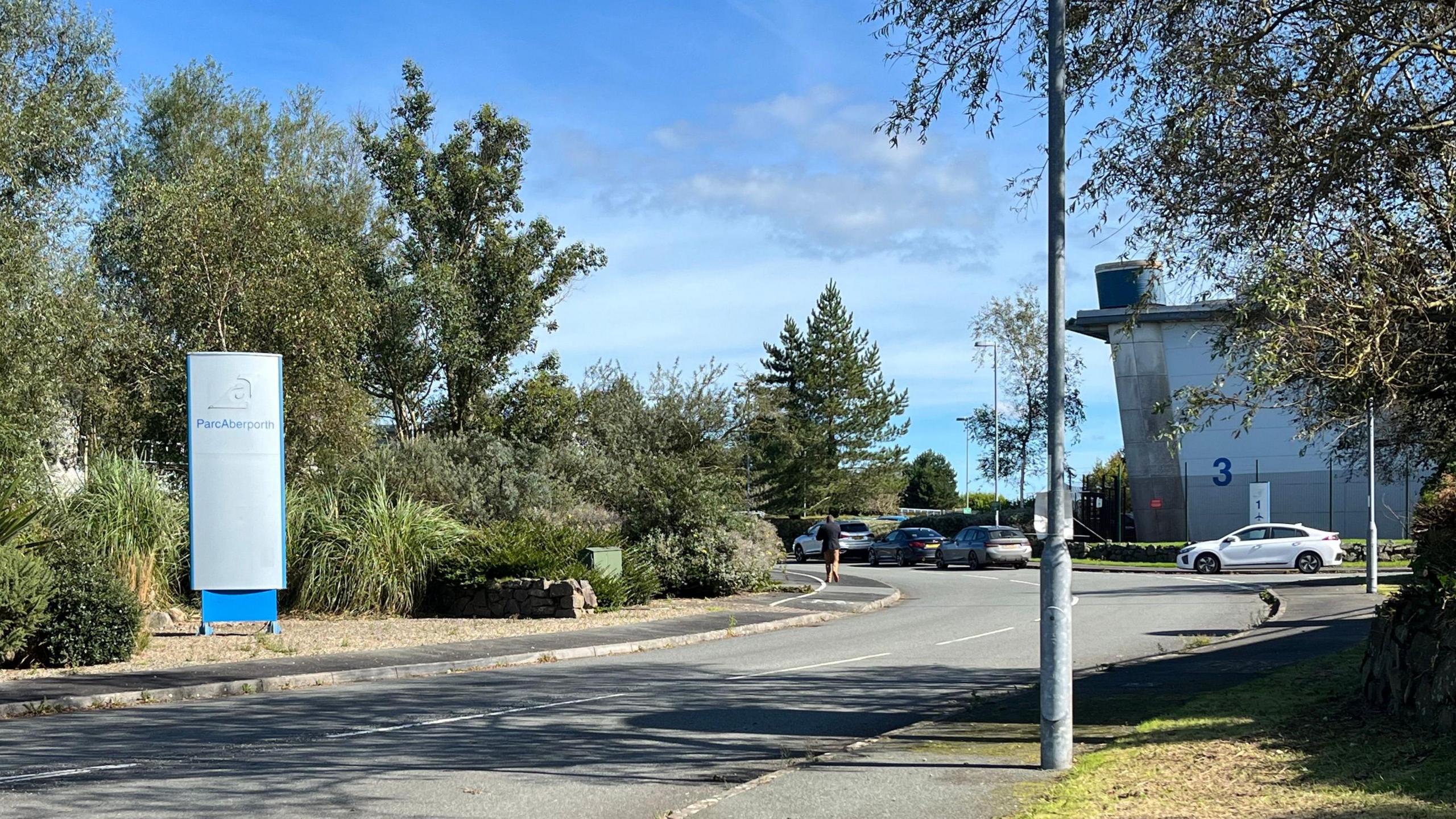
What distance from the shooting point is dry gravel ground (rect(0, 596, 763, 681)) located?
15.1 metres

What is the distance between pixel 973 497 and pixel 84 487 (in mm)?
99265

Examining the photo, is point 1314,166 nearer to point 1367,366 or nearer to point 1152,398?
point 1367,366

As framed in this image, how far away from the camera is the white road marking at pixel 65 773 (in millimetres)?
8422

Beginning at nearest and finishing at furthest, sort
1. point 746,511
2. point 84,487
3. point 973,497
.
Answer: point 84,487, point 746,511, point 973,497

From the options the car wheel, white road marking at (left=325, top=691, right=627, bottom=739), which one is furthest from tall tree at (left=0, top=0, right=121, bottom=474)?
the car wheel

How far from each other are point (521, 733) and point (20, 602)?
23.5 ft

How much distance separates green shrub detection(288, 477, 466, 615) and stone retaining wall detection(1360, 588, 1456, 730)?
51.1 ft

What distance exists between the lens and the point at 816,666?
1527cm

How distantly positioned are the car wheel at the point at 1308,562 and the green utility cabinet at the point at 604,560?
2169cm

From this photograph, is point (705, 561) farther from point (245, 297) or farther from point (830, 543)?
point (245, 297)

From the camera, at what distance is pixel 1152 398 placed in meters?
50.8

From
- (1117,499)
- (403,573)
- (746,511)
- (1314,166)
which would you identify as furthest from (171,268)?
(1117,499)

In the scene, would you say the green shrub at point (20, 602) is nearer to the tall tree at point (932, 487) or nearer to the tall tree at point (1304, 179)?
the tall tree at point (1304, 179)

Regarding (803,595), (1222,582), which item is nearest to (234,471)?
(803,595)
